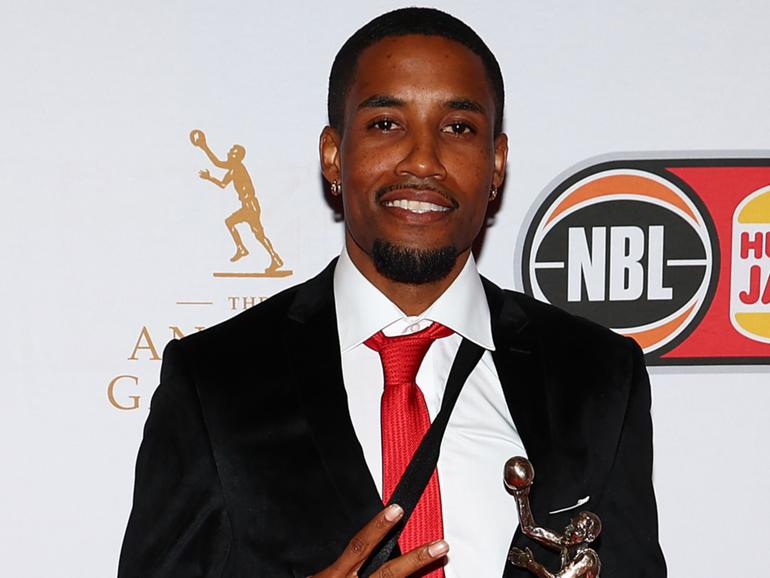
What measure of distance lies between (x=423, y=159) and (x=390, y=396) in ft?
0.93

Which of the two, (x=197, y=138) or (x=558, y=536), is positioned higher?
(x=197, y=138)

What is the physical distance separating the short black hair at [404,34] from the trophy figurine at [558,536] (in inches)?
19.5

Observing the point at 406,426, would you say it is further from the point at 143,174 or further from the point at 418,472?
the point at 143,174

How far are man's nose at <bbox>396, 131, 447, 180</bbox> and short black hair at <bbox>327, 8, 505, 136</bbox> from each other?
14 centimetres

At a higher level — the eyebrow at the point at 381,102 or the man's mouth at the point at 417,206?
the eyebrow at the point at 381,102

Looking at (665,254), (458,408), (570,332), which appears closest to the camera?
(458,408)

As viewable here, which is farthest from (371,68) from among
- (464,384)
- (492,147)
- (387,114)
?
(464,384)

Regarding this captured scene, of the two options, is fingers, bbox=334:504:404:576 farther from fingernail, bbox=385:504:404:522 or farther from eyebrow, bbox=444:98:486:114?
eyebrow, bbox=444:98:486:114

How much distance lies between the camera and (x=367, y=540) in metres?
1.05

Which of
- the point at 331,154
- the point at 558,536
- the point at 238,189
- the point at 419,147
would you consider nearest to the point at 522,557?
the point at 558,536

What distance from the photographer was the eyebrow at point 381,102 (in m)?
1.28

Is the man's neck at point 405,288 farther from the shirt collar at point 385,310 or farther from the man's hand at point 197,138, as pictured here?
the man's hand at point 197,138

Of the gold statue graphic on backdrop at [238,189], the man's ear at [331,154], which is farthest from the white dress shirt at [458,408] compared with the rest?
the gold statue graphic on backdrop at [238,189]

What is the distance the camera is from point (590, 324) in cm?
144
